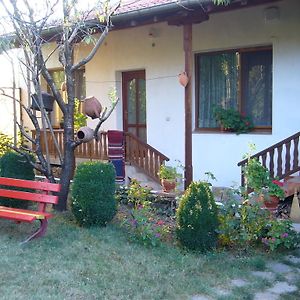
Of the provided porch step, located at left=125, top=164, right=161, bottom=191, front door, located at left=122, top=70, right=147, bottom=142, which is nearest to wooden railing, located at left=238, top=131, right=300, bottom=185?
porch step, located at left=125, top=164, right=161, bottom=191

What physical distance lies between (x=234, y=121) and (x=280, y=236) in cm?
379

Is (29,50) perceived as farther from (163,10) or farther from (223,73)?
(223,73)

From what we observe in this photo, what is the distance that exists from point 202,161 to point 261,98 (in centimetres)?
177

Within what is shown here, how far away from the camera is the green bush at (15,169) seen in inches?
299

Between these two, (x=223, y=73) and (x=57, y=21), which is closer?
(x=57, y=21)

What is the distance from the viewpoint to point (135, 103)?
459 inches

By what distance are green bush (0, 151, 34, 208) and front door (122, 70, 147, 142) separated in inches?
162

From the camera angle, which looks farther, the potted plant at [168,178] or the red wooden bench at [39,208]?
the potted plant at [168,178]

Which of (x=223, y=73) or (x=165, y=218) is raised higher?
(x=223, y=73)

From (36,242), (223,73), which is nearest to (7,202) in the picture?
(36,242)

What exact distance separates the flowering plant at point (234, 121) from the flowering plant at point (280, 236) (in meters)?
3.47

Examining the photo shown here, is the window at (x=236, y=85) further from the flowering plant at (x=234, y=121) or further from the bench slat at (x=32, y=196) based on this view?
the bench slat at (x=32, y=196)

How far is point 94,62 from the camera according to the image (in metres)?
12.0

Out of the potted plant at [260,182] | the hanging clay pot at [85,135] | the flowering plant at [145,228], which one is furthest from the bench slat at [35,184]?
the potted plant at [260,182]
